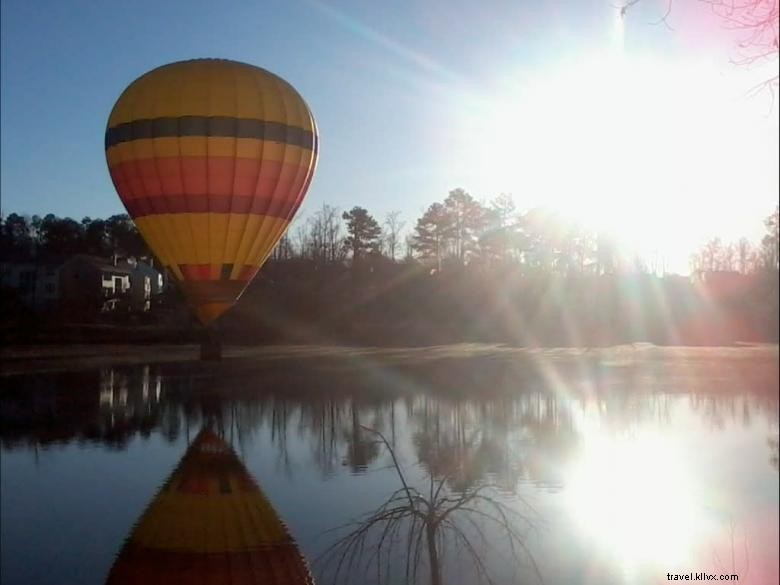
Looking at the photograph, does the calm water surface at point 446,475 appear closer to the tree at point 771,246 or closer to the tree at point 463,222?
the tree at point 771,246

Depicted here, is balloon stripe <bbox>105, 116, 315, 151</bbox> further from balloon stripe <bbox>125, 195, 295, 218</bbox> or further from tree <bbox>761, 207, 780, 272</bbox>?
tree <bbox>761, 207, 780, 272</bbox>

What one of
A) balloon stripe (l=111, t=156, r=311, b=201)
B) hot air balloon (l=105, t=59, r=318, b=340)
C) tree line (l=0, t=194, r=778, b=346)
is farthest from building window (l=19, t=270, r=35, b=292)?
balloon stripe (l=111, t=156, r=311, b=201)

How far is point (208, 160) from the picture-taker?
13.9m

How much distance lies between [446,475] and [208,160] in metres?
9.45

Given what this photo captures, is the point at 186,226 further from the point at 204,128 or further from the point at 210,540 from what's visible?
the point at 210,540

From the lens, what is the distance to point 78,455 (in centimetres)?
1280

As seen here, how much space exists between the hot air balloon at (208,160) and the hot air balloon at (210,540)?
15.2 ft

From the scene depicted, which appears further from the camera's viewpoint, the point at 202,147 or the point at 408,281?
the point at 408,281

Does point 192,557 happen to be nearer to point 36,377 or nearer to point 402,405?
point 402,405

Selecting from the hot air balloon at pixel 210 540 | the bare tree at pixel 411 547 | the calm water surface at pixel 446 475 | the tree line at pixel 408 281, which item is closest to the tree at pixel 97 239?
the tree line at pixel 408 281

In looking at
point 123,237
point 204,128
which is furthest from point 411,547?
point 123,237

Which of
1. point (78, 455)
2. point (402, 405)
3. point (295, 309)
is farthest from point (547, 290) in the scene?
point (78, 455)

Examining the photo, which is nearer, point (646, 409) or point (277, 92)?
point (646, 409)

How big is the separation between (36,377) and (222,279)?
10.9m
